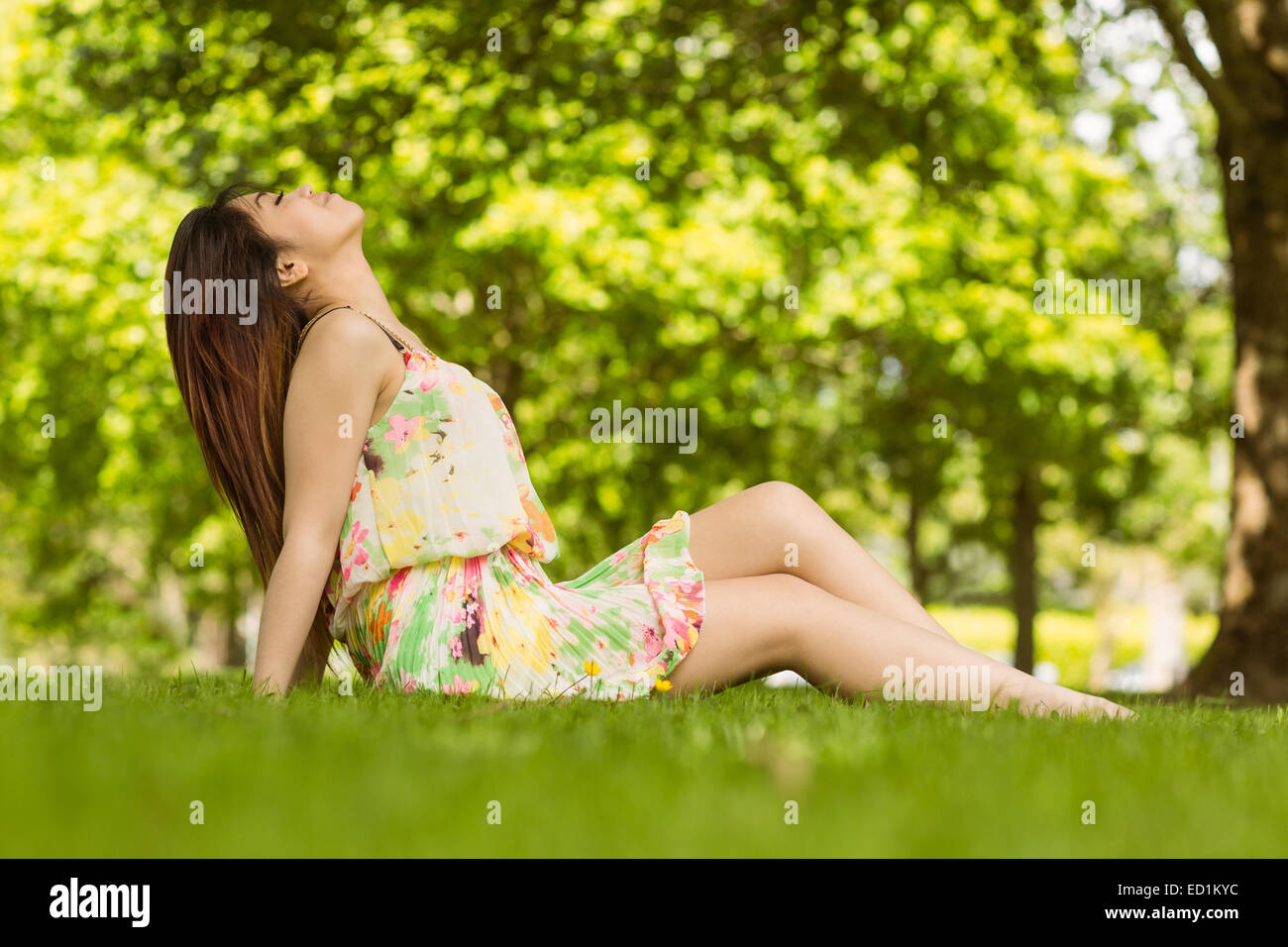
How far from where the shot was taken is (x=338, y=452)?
12.1 ft

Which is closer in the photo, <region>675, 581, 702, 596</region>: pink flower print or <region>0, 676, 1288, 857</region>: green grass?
<region>0, 676, 1288, 857</region>: green grass

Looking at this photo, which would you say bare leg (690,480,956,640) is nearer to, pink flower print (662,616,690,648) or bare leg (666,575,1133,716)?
bare leg (666,575,1133,716)

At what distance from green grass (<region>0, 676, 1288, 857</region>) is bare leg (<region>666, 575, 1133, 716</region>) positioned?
59cm

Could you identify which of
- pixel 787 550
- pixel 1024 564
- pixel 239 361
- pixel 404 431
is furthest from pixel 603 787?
pixel 1024 564

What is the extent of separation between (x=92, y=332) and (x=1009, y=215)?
33.4 feet

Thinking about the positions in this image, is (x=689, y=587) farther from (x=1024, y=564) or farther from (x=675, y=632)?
(x=1024, y=564)

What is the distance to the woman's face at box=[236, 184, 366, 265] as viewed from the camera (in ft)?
13.7

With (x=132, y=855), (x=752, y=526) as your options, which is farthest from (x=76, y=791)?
(x=752, y=526)

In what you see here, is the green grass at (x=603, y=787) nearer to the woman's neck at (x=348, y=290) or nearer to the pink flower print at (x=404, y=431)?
the pink flower print at (x=404, y=431)

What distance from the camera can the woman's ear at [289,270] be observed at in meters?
4.15

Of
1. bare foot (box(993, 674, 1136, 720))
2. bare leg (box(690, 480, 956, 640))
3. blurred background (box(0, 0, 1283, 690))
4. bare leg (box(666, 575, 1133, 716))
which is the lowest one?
bare foot (box(993, 674, 1136, 720))

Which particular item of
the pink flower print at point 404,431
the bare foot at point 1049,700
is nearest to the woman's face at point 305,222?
the pink flower print at point 404,431

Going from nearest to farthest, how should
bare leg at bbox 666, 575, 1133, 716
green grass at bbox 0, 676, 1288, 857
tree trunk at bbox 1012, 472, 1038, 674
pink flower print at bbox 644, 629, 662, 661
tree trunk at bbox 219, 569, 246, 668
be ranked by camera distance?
green grass at bbox 0, 676, 1288, 857
bare leg at bbox 666, 575, 1133, 716
pink flower print at bbox 644, 629, 662, 661
tree trunk at bbox 1012, 472, 1038, 674
tree trunk at bbox 219, 569, 246, 668

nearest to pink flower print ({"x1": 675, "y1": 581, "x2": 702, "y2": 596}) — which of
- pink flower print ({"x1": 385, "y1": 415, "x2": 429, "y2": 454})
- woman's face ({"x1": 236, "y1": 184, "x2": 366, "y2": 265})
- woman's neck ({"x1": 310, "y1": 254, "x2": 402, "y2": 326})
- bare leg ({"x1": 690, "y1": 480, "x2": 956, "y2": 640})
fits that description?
bare leg ({"x1": 690, "y1": 480, "x2": 956, "y2": 640})
